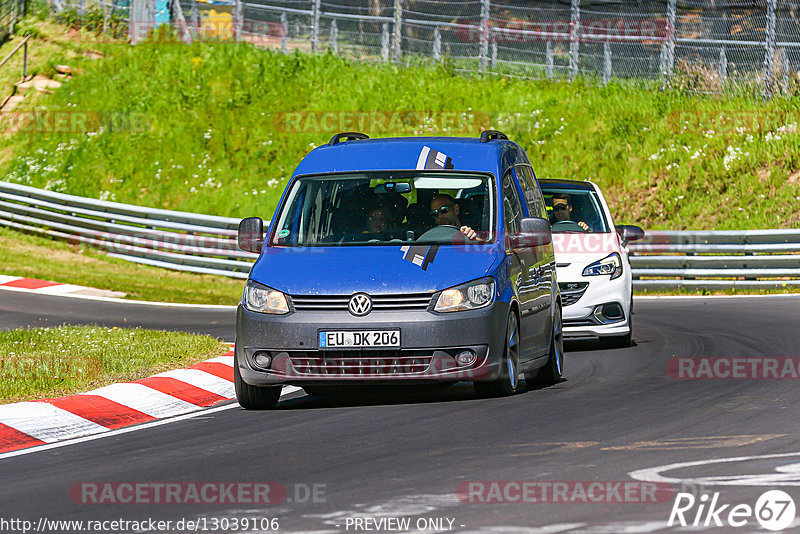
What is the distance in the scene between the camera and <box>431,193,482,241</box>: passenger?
10.3 metres

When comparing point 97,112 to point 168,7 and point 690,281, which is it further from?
point 690,281

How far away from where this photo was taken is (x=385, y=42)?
114ft

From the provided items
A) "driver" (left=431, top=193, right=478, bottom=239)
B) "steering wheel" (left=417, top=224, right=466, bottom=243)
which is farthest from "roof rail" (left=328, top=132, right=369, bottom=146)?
"steering wheel" (left=417, top=224, right=466, bottom=243)

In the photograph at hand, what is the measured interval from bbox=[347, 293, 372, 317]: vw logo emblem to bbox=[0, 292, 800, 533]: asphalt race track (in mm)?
701

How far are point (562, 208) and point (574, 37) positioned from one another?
53.7 feet

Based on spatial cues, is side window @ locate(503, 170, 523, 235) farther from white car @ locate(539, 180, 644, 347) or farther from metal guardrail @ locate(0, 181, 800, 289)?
metal guardrail @ locate(0, 181, 800, 289)

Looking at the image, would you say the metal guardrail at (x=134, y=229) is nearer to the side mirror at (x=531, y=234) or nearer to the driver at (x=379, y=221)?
the driver at (x=379, y=221)

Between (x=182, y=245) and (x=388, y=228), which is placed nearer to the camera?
(x=388, y=228)

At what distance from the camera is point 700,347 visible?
13.9 m

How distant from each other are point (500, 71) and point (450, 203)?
23202mm

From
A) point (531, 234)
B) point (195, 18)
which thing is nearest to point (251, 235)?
point (531, 234)

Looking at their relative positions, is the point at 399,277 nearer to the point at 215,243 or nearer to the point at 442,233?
the point at 442,233

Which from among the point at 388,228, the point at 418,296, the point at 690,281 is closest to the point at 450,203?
the point at 388,228

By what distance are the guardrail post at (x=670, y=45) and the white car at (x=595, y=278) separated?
1521 centimetres
